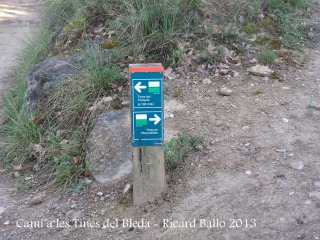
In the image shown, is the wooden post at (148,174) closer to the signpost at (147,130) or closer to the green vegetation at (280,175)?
the signpost at (147,130)

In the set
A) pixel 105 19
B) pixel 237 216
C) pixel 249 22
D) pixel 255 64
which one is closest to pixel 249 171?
pixel 237 216

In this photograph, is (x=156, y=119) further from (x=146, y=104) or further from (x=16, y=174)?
(x=16, y=174)

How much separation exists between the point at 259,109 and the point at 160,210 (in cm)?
166

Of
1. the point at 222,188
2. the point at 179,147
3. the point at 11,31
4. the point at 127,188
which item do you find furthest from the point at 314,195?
the point at 11,31

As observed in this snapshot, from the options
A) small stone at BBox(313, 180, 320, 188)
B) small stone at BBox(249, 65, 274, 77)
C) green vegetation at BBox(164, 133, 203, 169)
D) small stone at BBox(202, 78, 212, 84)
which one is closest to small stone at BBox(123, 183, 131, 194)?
green vegetation at BBox(164, 133, 203, 169)

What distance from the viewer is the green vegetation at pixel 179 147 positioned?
4.15 m

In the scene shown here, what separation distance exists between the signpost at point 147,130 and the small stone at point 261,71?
209 cm

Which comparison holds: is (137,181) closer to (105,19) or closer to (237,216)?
(237,216)

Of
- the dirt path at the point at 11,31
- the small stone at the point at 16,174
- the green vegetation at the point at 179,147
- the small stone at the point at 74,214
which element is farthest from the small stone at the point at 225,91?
the dirt path at the point at 11,31

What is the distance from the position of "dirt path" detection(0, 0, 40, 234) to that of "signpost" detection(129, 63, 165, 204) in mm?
1456

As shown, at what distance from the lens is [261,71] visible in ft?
17.7

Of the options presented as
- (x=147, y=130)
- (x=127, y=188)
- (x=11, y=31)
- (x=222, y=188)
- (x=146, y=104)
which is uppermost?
(x=146, y=104)

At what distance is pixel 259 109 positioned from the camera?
4.88 meters

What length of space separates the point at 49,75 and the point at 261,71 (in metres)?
2.49
